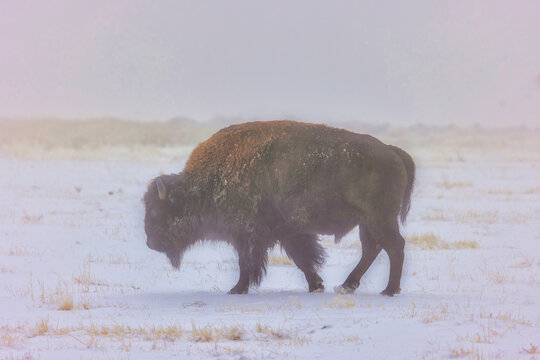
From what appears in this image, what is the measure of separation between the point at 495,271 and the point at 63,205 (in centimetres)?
1172

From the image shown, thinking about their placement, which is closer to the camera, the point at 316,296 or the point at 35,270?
the point at 316,296

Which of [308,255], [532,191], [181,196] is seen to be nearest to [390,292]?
[308,255]

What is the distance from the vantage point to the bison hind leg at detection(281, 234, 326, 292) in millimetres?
8719

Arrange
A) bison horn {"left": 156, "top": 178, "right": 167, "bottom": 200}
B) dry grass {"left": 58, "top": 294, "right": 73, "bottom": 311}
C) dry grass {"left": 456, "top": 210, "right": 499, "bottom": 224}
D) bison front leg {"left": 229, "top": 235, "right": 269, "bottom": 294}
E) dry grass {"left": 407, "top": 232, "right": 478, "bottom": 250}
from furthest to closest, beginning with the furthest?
dry grass {"left": 456, "top": 210, "right": 499, "bottom": 224} → dry grass {"left": 407, "top": 232, "right": 478, "bottom": 250} → bison horn {"left": 156, "top": 178, "right": 167, "bottom": 200} → bison front leg {"left": 229, "top": 235, "right": 269, "bottom": 294} → dry grass {"left": 58, "top": 294, "right": 73, "bottom": 311}

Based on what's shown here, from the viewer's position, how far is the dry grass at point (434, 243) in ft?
41.8

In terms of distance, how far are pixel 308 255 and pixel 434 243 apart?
479 cm

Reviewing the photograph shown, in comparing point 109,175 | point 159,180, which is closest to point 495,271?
point 159,180

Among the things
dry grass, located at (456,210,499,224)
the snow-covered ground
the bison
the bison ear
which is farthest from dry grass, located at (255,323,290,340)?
dry grass, located at (456,210,499,224)

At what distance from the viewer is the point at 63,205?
1900 centimetres

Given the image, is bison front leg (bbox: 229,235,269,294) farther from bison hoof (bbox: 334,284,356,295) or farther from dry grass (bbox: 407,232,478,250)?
dry grass (bbox: 407,232,478,250)

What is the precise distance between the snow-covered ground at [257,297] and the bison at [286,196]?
479 mm

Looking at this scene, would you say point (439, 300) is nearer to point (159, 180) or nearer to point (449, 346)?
point (449, 346)

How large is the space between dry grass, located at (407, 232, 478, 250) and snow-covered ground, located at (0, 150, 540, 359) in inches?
1.3

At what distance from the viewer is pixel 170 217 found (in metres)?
8.95
